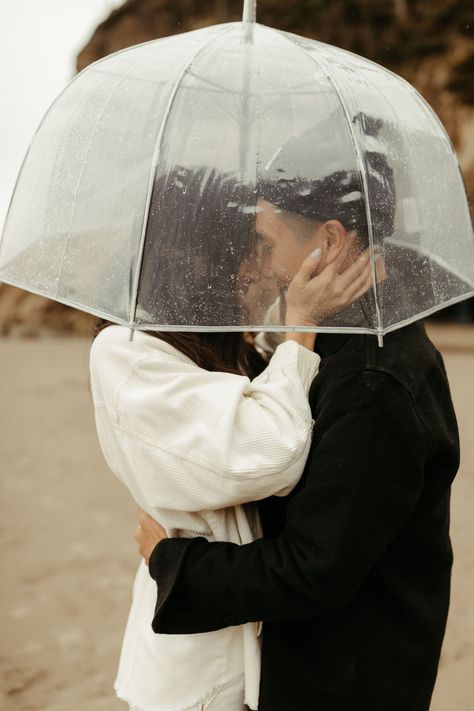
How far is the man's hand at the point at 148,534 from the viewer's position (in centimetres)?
161

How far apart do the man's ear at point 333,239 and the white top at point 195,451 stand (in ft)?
0.60

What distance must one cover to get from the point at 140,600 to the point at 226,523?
32 centimetres

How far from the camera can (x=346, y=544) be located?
54.2 inches

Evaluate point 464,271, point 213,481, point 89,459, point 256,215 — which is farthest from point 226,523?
point 89,459

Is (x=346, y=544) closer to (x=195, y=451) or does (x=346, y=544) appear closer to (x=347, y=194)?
(x=195, y=451)

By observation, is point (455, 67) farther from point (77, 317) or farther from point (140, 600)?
point (140, 600)

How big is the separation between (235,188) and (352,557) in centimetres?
69

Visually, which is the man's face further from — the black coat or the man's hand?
the man's hand

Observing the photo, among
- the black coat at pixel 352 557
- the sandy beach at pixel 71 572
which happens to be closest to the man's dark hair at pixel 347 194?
the black coat at pixel 352 557

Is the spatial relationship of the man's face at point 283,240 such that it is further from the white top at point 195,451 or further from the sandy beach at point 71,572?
the sandy beach at point 71,572

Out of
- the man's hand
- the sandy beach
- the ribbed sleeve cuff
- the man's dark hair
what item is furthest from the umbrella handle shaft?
the sandy beach

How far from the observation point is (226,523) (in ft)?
5.14

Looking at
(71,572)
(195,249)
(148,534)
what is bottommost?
(71,572)

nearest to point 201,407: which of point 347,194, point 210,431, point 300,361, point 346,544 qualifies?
point 210,431
